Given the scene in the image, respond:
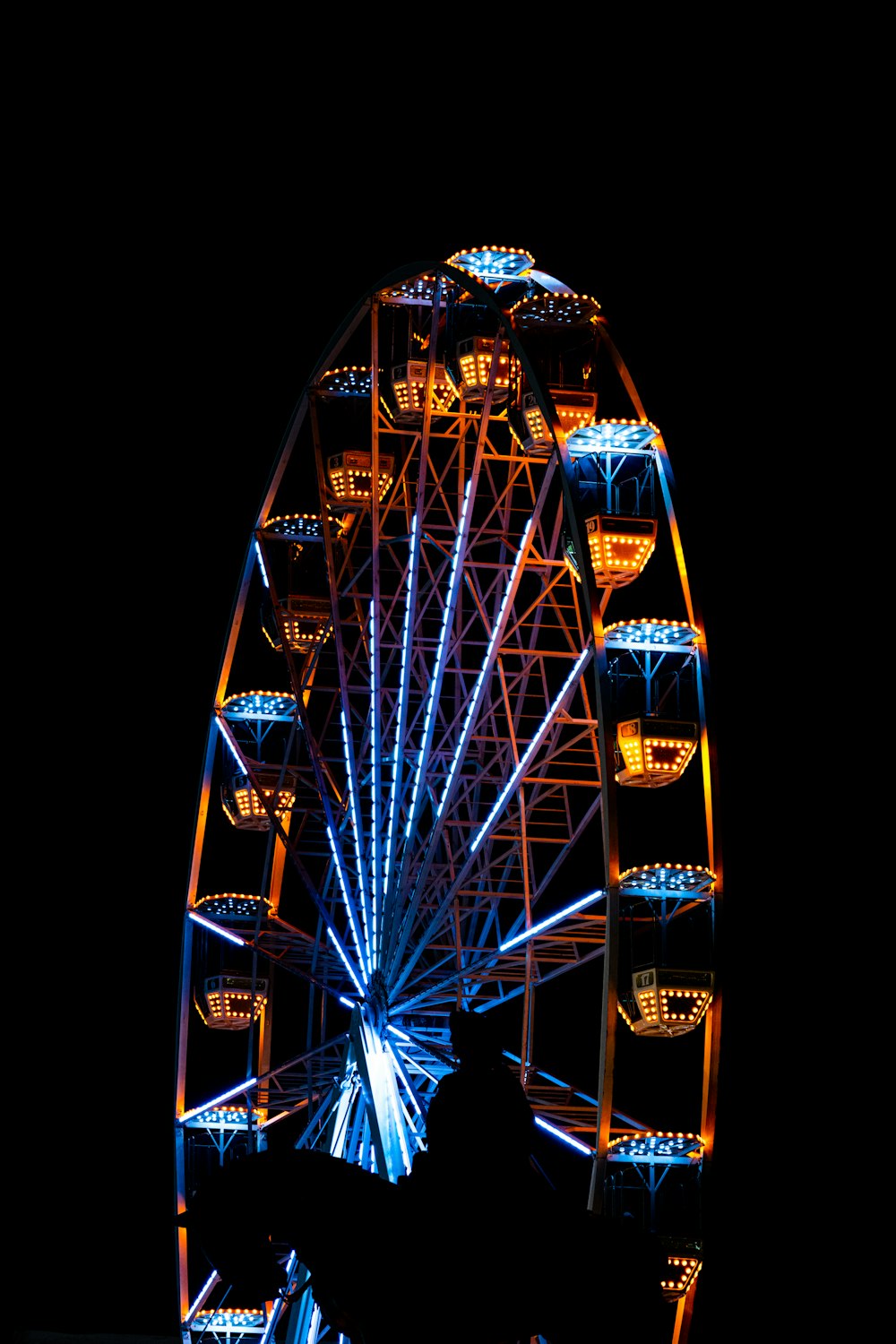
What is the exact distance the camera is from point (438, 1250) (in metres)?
5.71

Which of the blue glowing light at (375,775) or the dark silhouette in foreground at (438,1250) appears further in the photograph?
the blue glowing light at (375,775)

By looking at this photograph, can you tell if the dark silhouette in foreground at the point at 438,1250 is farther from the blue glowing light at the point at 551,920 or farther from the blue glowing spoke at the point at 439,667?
the blue glowing spoke at the point at 439,667

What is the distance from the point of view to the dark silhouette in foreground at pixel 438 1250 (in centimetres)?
559

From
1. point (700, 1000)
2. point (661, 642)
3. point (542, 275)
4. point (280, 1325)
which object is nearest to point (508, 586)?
point (661, 642)

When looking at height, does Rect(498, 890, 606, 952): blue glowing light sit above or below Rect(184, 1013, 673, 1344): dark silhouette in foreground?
below

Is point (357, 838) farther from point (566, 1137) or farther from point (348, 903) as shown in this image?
point (566, 1137)

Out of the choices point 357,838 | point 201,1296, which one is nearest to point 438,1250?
point 357,838

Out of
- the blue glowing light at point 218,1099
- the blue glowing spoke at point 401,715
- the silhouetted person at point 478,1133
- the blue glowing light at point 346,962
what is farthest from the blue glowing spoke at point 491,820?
the silhouetted person at point 478,1133

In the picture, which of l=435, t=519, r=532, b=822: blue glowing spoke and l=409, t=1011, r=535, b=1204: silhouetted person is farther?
l=435, t=519, r=532, b=822: blue glowing spoke

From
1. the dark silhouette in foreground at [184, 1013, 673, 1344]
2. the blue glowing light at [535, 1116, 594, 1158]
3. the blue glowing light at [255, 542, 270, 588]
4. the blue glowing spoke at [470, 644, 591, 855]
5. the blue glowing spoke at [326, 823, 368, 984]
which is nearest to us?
the dark silhouette in foreground at [184, 1013, 673, 1344]

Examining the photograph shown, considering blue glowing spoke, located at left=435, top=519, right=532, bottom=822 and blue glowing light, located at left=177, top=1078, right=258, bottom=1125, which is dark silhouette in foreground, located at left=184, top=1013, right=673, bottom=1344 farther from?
blue glowing light, located at left=177, top=1078, right=258, bottom=1125

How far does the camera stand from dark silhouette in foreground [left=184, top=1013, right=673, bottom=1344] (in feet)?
18.3

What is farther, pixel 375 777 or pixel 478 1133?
pixel 375 777

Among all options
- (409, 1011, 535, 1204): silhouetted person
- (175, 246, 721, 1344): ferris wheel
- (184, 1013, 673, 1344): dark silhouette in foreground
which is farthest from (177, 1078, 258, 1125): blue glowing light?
(184, 1013, 673, 1344): dark silhouette in foreground
